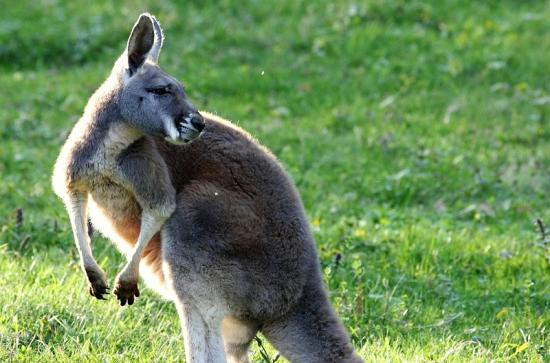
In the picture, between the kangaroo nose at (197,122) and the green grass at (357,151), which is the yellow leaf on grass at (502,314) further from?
the kangaroo nose at (197,122)

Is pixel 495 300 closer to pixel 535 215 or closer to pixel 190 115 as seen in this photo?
pixel 535 215

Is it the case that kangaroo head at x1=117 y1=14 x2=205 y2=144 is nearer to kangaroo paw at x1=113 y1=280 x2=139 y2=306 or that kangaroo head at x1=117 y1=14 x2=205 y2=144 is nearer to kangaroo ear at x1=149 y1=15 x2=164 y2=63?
kangaroo ear at x1=149 y1=15 x2=164 y2=63

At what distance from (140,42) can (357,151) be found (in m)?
5.09

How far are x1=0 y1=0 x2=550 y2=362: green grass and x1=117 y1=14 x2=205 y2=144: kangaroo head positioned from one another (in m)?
1.23

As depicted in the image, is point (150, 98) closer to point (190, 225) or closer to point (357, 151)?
point (190, 225)

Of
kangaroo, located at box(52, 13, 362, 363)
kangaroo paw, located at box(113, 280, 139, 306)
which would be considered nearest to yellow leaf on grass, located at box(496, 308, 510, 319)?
kangaroo, located at box(52, 13, 362, 363)

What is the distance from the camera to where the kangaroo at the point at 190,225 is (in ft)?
17.0

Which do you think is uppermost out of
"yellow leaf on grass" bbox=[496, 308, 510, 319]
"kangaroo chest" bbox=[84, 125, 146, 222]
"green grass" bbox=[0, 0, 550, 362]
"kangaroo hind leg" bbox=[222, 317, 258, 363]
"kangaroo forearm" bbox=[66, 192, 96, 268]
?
"kangaroo chest" bbox=[84, 125, 146, 222]

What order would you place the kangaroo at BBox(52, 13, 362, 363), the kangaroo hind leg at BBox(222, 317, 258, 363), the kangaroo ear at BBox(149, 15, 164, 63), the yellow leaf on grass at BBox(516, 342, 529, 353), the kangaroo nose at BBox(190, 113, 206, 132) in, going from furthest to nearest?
1. the yellow leaf on grass at BBox(516, 342, 529, 353)
2. the kangaroo ear at BBox(149, 15, 164, 63)
3. the kangaroo hind leg at BBox(222, 317, 258, 363)
4. the kangaroo at BBox(52, 13, 362, 363)
5. the kangaroo nose at BBox(190, 113, 206, 132)

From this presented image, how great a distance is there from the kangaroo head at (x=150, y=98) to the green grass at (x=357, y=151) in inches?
48.6

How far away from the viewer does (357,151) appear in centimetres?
1016

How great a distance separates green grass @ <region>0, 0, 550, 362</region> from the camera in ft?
19.7

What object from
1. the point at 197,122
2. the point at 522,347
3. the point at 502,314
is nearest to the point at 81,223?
the point at 197,122

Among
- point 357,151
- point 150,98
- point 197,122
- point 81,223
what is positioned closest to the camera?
point 197,122
